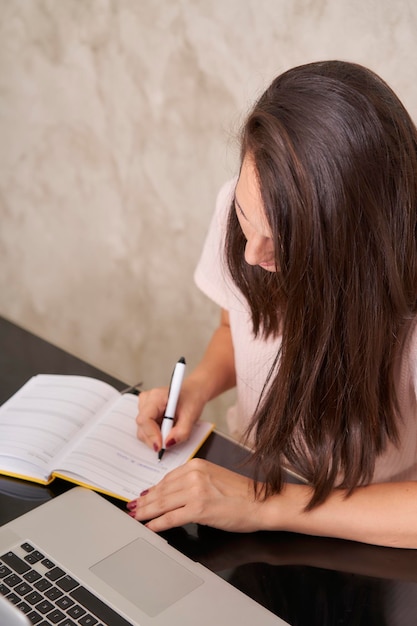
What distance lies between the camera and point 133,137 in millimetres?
2201

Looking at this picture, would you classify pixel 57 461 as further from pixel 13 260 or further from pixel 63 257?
pixel 13 260

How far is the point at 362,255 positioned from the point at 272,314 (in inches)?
12.8

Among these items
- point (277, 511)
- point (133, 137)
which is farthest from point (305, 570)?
point (133, 137)

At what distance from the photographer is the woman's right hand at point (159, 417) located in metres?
1.17

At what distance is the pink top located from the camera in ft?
3.91

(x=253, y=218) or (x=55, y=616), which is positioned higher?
(x=253, y=218)

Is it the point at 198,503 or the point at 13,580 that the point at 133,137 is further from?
the point at 13,580

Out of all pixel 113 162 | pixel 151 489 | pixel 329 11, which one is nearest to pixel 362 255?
pixel 151 489

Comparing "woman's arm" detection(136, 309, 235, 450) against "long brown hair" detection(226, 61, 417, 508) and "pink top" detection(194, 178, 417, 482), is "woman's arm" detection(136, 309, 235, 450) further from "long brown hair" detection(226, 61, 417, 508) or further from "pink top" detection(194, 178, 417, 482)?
"long brown hair" detection(226, 61, 417, 508)

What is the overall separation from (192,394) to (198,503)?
32 centimetres

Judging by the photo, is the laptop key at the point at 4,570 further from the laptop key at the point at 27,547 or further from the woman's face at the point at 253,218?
the woman's face at the point at 253,218

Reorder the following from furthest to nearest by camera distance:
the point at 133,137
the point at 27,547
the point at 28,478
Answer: the point at 133,137 → the point at 28,478 → the point at 27,547

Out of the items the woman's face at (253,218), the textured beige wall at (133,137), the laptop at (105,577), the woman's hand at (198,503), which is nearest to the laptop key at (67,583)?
the laptop at (105,577)

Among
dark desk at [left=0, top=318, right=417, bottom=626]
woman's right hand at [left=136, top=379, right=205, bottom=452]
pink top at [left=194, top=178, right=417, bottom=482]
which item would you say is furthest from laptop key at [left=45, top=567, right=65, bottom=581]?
pink top at [left=194, top=178, right=417, bottom=482]
